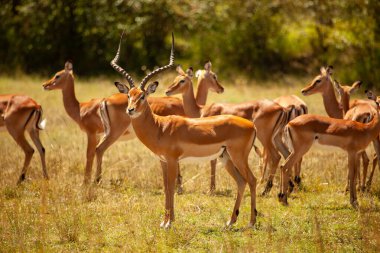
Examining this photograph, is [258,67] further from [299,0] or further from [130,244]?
[130,244]

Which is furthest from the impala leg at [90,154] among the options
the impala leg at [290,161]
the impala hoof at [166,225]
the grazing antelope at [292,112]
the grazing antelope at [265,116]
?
the impala leg at [290,161]

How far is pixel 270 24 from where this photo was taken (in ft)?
69.4

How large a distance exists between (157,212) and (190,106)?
2781 millimetres

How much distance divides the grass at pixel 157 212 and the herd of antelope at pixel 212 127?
0.82ft

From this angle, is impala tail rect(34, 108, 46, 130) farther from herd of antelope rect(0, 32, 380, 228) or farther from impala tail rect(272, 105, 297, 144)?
impala tail rect(272, 105, 297, 144)

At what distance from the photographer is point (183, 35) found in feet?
73.1

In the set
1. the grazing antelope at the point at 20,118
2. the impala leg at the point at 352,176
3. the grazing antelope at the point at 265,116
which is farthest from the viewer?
the grazing antelope at the point at 20,118

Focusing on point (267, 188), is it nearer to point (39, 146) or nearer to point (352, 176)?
point (352, 176)

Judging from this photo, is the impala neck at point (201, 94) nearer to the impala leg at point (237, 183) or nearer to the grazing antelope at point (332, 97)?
the grazing antelope at point (332, 97)

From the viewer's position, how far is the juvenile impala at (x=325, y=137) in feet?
27.7

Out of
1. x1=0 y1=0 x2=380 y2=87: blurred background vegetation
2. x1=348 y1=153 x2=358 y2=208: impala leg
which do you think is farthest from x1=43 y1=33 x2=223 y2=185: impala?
x1=0 y1=0 x2=380 y2=87: blurred background vegetation

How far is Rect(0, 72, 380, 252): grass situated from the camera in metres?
6.85

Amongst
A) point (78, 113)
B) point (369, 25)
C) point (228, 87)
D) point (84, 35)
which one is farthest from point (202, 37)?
point (78, 113)

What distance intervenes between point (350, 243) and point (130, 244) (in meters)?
2.25
